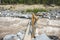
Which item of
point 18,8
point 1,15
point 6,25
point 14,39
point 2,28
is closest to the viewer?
point 14,39

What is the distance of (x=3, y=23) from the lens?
770cm

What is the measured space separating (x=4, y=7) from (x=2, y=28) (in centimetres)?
439

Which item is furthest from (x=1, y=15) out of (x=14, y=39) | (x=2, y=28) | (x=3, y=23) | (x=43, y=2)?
(x=14, y=39)

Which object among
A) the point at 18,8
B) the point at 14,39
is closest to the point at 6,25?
the point at 14,39

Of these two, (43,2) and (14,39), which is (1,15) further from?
(14,39)

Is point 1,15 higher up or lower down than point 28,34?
lower down

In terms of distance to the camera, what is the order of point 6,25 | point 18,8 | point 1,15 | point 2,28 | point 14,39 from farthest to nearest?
point 18,8
point 1,15
point 6,25
point 2,28
point 14,39

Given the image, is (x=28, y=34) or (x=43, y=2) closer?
(x=28, y=34)

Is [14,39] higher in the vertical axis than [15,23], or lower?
higher

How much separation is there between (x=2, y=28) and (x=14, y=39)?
7.86 feet

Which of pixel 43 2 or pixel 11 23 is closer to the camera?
pixel 11 23

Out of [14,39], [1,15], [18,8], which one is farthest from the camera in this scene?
[18,8]

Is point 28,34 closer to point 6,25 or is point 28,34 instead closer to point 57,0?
point 6,25

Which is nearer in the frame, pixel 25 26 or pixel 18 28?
pixel 18 28
